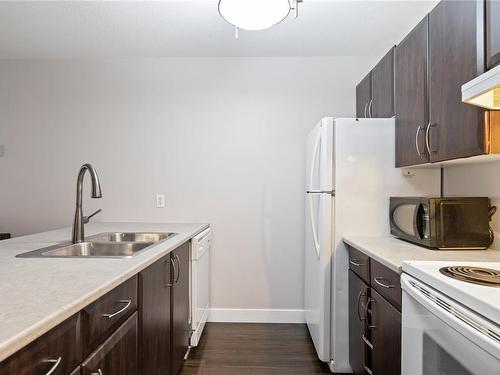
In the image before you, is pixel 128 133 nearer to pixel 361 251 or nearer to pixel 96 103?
pixel 96 103

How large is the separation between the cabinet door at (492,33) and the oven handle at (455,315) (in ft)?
2.77

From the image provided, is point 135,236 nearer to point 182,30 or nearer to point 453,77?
point 182,30

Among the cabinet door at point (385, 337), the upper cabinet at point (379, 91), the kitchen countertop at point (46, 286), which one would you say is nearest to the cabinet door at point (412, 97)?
the upper cabinet at point (379, 91)

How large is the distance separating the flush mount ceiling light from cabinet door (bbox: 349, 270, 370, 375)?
150cm

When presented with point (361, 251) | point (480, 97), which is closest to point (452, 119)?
point (480, 97)

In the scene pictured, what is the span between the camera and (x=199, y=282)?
7.87 feet

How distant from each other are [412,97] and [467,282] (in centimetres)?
117

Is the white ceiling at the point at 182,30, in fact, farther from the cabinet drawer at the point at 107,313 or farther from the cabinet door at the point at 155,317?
the cabinet drawer at the point at 107,313

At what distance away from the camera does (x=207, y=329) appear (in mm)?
2750

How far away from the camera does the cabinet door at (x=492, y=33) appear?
1163 millimetres

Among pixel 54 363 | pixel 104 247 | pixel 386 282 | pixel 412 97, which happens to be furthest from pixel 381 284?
pixel 104 247

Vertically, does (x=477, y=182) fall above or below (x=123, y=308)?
above

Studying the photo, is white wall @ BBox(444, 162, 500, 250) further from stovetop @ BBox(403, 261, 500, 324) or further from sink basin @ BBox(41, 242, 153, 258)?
sink basin @ BBox(41, 242, 153, 258)

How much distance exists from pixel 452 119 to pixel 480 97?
0.25 metres
